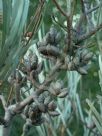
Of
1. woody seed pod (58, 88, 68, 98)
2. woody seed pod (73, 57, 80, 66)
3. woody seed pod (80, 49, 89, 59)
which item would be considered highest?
woody seed pod (80, 49, 89, 59)

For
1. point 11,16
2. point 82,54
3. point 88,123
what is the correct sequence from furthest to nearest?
point 88,123 → point 82,54 → point 11,16

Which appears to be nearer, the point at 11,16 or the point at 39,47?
the point at 11,16

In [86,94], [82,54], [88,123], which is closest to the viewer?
[82,54]

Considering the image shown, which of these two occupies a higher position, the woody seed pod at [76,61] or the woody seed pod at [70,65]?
the woody seed pod at [76,61]

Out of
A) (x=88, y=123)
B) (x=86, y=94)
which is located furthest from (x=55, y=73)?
(x=86, y=94)

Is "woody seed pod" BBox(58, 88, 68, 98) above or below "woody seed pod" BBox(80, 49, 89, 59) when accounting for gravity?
below

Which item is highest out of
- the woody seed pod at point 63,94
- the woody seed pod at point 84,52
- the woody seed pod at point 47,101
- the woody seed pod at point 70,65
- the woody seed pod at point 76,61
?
the woody seed pod at point 84,52

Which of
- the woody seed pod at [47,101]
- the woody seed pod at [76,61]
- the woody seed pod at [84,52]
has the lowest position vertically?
the woody seed pod at [47,101]

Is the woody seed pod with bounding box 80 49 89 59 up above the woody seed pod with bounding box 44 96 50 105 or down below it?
above

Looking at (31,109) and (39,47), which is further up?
(39,47)

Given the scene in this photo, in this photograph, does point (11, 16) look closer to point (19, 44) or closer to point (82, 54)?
point (19, 44)
